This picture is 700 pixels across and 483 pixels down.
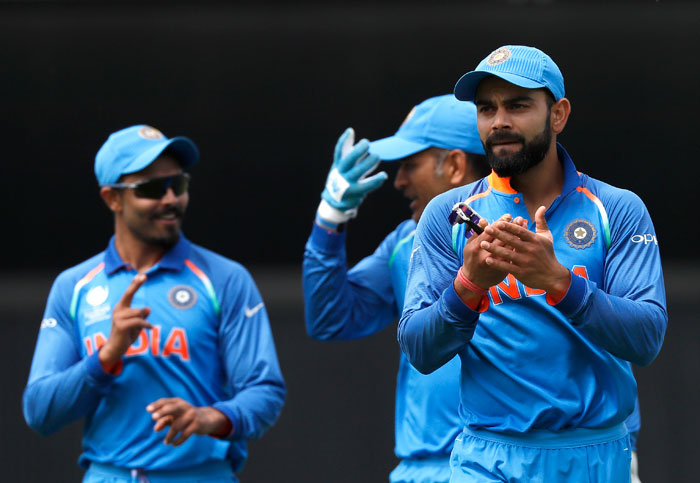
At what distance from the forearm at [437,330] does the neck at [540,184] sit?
0.34 m

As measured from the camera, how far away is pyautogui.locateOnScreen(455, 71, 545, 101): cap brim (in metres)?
2.64

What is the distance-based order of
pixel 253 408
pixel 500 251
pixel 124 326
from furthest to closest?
pixel 253 408
pixel 124 326
pixel 500 251

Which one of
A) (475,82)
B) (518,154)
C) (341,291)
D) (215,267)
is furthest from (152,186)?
(518,154)

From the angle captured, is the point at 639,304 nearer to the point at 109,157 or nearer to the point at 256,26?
the point at 109,157

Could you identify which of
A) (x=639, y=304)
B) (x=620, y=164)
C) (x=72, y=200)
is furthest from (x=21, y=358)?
(x=639, y=304)

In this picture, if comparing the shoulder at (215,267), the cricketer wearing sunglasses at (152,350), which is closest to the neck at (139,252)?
the cricketer wearing sunglasses at (152,350)

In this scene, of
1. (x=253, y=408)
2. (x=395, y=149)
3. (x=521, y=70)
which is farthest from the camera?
(x=395, y=149)

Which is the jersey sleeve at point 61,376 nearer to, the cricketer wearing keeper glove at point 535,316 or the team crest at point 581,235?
the cricketer wearing keeper glove at point 535,316

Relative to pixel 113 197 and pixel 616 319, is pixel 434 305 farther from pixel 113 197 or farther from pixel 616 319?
pixel 113 197

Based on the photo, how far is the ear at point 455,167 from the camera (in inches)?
146

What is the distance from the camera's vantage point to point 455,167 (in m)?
3.72

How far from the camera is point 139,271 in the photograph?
3.88 meters

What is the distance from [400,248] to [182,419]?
87cm

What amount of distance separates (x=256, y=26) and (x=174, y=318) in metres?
2.04
